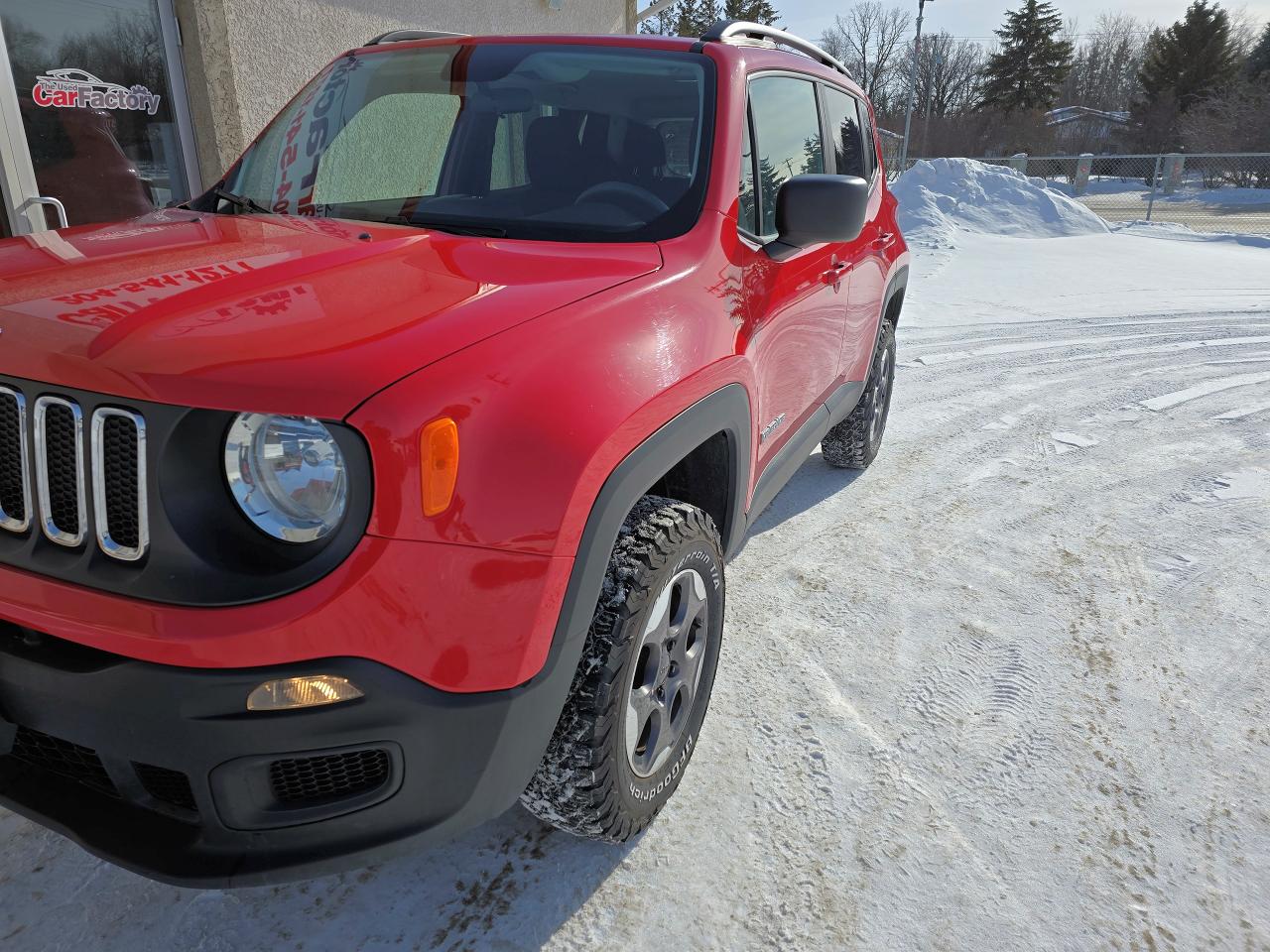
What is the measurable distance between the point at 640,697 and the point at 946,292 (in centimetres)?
838

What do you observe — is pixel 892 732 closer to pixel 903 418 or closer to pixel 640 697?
pixel 640 697

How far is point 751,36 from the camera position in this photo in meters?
2.83

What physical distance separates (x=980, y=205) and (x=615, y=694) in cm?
1567

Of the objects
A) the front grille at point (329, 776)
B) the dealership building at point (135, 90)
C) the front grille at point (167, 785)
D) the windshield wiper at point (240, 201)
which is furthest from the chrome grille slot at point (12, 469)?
the dealership building at point (135, 90)

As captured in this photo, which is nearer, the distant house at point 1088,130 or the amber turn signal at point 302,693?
the amber turn signal at point 302,693

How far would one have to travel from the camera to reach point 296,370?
130cm

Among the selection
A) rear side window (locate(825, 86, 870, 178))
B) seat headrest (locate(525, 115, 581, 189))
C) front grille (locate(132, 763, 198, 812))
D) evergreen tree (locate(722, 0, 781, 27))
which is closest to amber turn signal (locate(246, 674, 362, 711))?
front grille (locate(132, 763, 198, 812))

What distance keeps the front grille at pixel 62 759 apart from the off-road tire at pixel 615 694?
29.2 inches

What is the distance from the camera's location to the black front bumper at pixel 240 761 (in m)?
1.30

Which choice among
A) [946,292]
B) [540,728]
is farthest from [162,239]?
[946,292]

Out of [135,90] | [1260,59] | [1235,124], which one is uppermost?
[1260,59]

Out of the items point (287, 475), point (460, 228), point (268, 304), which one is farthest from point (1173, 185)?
point (287, 475)

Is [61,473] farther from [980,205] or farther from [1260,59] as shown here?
[1260,59]

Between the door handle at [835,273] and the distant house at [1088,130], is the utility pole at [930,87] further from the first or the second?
the door handle at [835,273]
